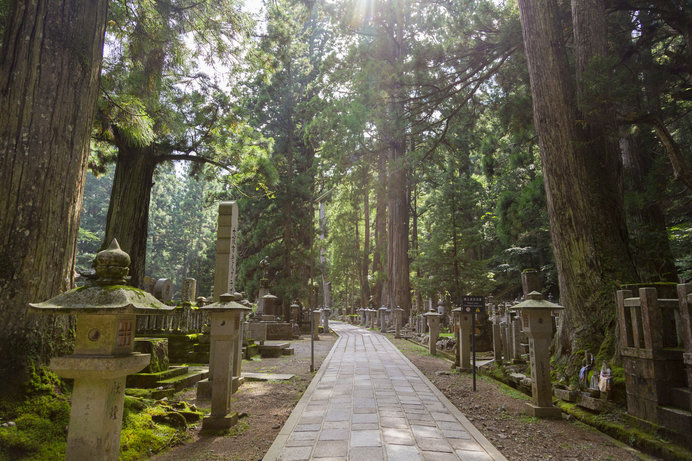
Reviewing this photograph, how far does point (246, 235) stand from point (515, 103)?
17.6 m

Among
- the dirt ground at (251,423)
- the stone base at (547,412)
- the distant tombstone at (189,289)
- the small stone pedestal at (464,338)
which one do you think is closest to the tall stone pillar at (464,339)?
the small stone pedestal at (464,338)

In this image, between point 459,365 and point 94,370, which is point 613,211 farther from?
point 94,370

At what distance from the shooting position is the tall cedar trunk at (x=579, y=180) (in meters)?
6.06

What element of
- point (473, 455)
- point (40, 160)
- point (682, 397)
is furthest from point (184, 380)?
point (682, 397)

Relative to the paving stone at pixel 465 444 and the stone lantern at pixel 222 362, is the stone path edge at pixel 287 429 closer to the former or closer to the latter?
the stone lantern at pixel 222 362

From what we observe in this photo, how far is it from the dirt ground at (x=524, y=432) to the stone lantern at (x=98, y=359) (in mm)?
3440

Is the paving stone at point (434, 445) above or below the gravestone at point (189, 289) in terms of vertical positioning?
below

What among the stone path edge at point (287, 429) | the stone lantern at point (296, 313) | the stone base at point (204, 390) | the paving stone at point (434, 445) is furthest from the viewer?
the stone lantern at point (296, 313)

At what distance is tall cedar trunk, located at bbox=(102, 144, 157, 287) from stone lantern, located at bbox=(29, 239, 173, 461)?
780 centimetres

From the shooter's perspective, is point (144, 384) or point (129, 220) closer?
point (144, 384)

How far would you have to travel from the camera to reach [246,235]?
2341cm

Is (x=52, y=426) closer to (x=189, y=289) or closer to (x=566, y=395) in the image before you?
(x=566, y=395)

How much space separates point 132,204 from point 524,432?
33.1 ft

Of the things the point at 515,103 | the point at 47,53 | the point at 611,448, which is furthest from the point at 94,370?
the point at 515,103
